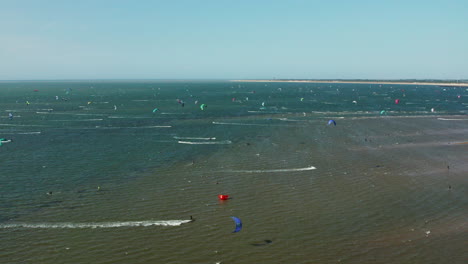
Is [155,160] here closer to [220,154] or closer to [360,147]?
[220,154]

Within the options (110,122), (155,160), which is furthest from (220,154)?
(110,122)

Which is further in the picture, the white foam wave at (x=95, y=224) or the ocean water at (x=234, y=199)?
the white foam wave at (x=95, y=224)

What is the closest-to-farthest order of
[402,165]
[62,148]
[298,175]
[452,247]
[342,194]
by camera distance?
[452,247], [342,194], [298,175], [402,165], [62,148]

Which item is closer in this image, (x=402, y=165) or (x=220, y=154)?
(x=402, y=165)

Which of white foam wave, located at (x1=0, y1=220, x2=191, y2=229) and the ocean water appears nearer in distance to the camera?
the ocean water

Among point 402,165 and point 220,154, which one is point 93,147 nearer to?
point 220,154

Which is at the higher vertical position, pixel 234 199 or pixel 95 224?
pixel 234 199

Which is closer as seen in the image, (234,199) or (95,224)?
(95,224)

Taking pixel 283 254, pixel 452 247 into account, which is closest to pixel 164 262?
pixel 283 254

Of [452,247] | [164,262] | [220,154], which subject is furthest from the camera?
[220,154]
